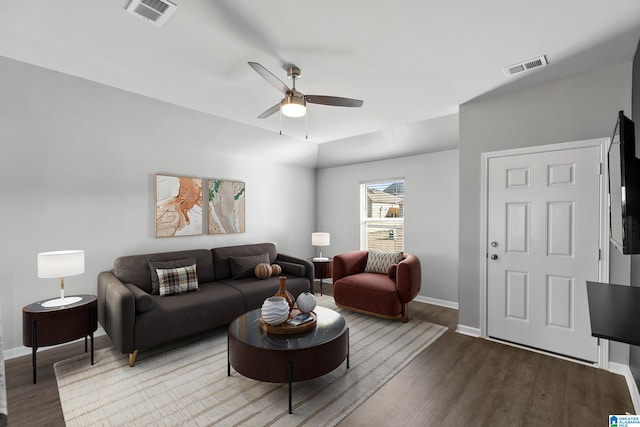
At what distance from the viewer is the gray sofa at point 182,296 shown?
9.01 ft

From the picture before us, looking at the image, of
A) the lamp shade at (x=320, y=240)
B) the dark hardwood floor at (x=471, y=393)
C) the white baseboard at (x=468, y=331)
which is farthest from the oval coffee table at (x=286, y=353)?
the lamp shade at (x=320, y=240)

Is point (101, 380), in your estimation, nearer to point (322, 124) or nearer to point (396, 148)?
point (322, 124)

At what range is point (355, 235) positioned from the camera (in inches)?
228

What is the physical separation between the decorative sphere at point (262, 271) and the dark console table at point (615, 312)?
336cm

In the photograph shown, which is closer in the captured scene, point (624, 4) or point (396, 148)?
point (624, 4)

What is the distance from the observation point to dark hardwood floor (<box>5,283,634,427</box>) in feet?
6.77

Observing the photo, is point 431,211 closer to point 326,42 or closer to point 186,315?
point 326,42

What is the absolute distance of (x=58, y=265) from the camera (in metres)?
2.63

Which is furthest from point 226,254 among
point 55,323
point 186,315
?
point 55,323

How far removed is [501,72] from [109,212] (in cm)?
439

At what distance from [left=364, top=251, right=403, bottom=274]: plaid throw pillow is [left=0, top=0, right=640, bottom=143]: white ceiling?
7.35ft

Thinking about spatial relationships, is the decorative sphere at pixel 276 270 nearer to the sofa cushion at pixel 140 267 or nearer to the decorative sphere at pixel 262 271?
the decorative sphere at pixel 262 271

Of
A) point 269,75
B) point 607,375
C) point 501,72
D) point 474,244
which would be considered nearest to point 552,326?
point 607,375

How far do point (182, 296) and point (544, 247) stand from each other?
3814 millimetres
